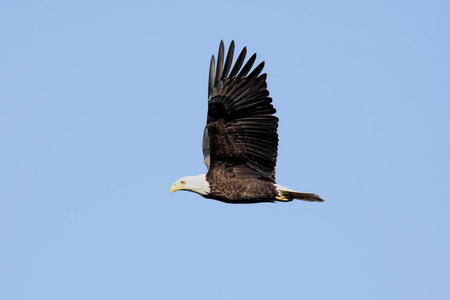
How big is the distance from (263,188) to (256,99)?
4.75ft

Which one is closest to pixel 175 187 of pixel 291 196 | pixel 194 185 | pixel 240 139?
pixel 194 185

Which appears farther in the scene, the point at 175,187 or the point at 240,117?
the point at 175,187

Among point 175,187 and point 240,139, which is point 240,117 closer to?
point 240,139

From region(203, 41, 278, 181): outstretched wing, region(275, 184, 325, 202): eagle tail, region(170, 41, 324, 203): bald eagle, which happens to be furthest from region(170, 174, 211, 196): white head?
region(275, 184, 325, 202): eagle tail

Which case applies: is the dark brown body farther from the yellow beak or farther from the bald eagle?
the yellow beak

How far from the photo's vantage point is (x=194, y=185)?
49.5 ft

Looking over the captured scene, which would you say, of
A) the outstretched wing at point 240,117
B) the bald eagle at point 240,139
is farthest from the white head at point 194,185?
the outstretched wing at point 240,117

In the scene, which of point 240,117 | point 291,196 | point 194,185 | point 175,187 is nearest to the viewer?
point 240,117

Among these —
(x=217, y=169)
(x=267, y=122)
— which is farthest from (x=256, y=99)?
(x=217, y=169)

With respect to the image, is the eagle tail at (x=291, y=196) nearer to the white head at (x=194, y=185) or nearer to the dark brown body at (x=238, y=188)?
the dark brown body at (x=238, y=188)

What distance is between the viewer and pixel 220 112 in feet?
47.8

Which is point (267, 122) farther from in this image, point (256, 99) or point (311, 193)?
point (311, 193)

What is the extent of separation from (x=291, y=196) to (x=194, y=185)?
1.58m

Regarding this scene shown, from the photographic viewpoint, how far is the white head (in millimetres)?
15031
